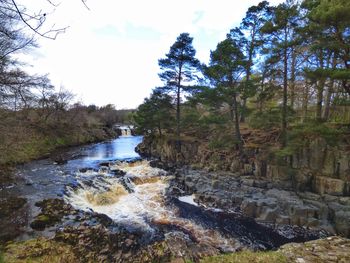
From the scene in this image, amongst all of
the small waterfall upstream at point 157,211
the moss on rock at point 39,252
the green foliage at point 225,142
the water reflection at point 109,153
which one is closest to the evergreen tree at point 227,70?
the green foliage at point 225,142

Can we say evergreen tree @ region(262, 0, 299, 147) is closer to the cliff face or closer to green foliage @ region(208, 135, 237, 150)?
the cliff face

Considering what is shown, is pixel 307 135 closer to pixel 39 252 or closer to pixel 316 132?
pixel 316 132

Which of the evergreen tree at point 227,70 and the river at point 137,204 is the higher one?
the evergreen tree at point 227,70

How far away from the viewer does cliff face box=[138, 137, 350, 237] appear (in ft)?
28.2

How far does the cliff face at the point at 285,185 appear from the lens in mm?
8609

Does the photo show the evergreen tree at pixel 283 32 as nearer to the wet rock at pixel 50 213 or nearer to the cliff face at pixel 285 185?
the cliff face at pixel 285 185

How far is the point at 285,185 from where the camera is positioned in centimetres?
1089

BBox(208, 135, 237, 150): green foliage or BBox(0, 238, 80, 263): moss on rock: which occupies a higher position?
BBox(208, 135, 237, 150): green foliage

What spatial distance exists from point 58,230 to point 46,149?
17.1 meters

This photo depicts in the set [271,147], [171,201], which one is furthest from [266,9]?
[171,201]

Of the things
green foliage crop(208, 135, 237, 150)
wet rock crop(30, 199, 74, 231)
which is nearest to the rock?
green foliage crop(208, 135, 237, 150)

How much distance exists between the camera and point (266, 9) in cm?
1563

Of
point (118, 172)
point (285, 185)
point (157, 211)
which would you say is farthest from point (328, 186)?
point (118, 172)

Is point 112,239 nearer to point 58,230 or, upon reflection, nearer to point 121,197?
point 58,230
